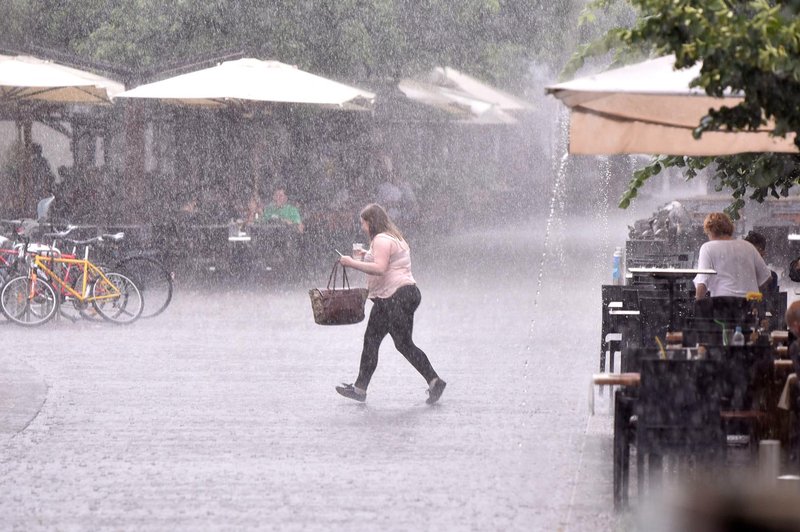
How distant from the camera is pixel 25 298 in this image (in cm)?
1598

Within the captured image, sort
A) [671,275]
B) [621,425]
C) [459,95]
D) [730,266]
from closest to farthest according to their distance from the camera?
1. [621,425]
2. [671,275]
3. [730,266]
4. [459,95]

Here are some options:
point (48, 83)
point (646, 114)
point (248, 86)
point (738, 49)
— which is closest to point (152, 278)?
point (48, 83)

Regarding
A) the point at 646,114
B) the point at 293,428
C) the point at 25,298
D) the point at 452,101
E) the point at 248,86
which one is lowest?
the point at 293,428

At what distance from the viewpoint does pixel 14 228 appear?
18188 millimetres

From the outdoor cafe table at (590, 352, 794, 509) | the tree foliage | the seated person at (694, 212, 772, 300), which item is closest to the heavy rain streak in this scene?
the outdoor cafe table at (590, 352, 794, 509)

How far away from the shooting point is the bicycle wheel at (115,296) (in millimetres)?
16203

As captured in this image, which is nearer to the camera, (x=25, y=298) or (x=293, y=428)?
(x=293, y=428)

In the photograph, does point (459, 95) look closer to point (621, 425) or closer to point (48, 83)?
point (48, 83)

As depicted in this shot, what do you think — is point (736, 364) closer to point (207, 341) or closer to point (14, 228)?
point (207, 341)

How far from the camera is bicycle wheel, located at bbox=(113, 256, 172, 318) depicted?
17000 millimetres

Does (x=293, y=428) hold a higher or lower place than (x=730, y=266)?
lower

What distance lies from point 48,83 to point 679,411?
15364mm

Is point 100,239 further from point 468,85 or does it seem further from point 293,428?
point 468,85

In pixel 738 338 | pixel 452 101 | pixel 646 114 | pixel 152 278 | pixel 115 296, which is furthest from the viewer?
pixel 452 101
